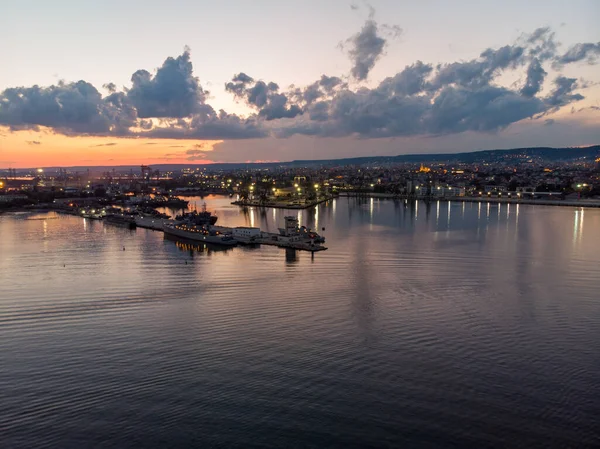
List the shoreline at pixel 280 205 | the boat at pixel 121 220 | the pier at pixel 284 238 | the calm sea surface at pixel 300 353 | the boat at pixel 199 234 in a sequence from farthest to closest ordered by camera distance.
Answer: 1. the shoreline at pixel 280 205
2. the boat at pixel 121 220
3. the boat at pixel 199 234
4. the pier at pixel 284 238
5. the calm sea surface at pixel 300 353

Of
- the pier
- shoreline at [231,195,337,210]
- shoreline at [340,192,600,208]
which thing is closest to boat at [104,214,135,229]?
the pier

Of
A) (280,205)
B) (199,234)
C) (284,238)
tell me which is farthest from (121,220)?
(280,205)

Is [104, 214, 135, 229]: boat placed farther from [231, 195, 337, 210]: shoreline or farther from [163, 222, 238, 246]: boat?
[231, 195, 337, 210]: shoreline

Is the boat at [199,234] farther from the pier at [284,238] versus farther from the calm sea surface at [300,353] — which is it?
the calm sea surface at [300,353]

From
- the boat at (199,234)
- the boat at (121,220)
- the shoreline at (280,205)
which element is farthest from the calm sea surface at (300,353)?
the shoreline at (280,205)

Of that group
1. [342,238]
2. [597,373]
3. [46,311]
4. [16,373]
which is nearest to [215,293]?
[46,311]

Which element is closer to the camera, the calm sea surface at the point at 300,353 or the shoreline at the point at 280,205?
the calm sea surface at the point at 300,353

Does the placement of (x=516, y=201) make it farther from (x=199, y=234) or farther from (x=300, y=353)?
(x=300, y=353)
